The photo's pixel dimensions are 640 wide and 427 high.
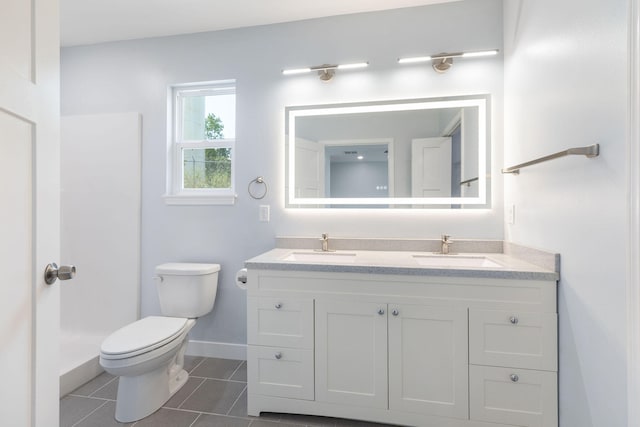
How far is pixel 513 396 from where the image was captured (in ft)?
A: 4.71

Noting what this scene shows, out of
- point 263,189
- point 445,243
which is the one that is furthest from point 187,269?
point 445,243

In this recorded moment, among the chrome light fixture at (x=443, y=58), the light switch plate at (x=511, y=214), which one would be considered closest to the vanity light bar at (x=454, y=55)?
the chrome light fixture at (x=443, y=58)

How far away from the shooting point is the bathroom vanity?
56.1 inches

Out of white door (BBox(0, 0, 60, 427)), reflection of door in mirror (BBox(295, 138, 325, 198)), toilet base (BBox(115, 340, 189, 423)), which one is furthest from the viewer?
reflection of door in mirror (BBox(295, 138, 325, 198))

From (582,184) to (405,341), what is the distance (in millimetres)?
1006

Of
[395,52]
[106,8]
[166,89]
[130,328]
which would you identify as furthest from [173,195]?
[395,52]

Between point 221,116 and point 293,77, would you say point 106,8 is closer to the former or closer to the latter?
point 221,116

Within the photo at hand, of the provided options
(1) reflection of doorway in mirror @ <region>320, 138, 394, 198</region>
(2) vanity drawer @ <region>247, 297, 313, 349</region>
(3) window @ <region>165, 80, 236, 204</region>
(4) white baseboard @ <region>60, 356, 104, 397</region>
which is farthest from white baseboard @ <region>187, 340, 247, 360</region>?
(1) reflection of doorway in mirror @ <region>320, 138, 394, 198</region>

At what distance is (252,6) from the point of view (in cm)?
205

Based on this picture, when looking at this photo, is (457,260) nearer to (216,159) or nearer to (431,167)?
(431,167)

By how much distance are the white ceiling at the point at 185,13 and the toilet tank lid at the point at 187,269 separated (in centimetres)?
175

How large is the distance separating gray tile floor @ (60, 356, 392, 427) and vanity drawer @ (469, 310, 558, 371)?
70 centimetres

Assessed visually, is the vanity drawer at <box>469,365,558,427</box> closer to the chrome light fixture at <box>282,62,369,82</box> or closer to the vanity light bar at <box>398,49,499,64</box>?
the vanity light bar at <box>398,49,499,64</box>

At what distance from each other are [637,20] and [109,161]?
9.83 ft
